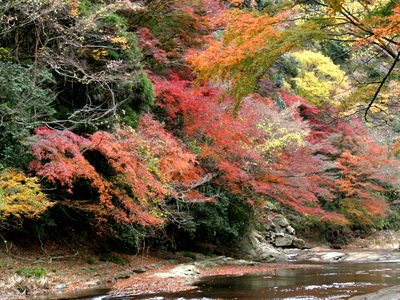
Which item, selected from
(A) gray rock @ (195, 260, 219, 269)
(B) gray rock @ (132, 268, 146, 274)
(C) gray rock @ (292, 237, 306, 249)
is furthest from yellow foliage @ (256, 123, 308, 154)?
(C) gray rock @ (292, 237, 306, 249)

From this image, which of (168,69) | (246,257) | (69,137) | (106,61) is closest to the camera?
(69,137)

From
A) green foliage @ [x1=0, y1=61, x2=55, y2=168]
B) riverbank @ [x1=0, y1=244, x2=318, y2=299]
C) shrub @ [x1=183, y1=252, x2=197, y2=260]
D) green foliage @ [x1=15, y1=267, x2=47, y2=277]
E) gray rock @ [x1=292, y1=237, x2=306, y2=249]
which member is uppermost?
green foliage @ [x1=0, y1=61, x2=55, y2=168]

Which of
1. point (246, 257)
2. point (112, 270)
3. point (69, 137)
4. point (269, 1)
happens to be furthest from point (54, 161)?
point (269, 1)

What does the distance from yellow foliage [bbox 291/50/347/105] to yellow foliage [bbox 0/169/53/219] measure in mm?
23516

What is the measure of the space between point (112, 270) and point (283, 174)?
8.27 metres

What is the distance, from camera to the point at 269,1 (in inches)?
964

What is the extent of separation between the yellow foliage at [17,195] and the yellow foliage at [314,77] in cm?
2352

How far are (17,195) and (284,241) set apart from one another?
1819cm

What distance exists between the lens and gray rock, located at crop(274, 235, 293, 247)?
22984mm

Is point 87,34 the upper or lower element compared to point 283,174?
upper

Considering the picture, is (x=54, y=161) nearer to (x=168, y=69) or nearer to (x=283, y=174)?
(x=168, y=69)

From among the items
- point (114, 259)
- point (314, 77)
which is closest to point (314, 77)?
point (314, 77)

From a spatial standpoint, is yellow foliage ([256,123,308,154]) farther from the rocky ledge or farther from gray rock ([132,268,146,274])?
gray rock ([132,268,146,274])

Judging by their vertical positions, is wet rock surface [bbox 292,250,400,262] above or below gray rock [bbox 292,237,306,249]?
Result: above
